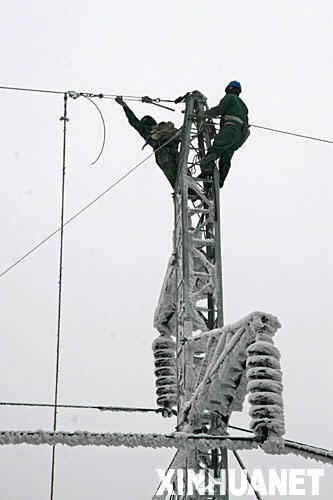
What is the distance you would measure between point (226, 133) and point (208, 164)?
55cm

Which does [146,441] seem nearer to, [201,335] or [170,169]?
[201,335]

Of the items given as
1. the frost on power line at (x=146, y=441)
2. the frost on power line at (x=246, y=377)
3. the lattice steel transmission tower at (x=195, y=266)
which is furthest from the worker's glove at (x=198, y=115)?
the frost on power line at (x=146, y=441)

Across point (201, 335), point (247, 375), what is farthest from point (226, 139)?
point (247, 375)

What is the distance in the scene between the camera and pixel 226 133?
10.2 m

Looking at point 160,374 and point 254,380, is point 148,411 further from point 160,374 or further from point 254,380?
point 254,380

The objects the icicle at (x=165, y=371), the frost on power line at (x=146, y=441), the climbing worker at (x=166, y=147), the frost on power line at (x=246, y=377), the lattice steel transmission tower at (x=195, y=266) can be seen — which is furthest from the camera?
the icicle at (x=165, y=371)

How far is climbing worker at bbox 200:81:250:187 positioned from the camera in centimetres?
1022

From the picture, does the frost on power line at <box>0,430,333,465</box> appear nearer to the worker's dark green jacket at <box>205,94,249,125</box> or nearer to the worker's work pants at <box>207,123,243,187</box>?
the worker's work pants at <box>207,123,243,187</box>

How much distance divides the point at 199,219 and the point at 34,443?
5201mm

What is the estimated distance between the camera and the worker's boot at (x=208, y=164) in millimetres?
10203

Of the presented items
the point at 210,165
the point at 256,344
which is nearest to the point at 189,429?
the point at 256,344

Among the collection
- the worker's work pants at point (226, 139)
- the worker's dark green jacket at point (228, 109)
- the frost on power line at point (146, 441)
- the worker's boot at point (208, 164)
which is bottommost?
the frost on power line at point (146, 441)

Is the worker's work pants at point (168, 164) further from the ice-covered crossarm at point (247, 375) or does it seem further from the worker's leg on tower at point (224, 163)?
the ice-covered crossarm at point (247, 375)

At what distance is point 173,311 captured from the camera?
37.9ft
